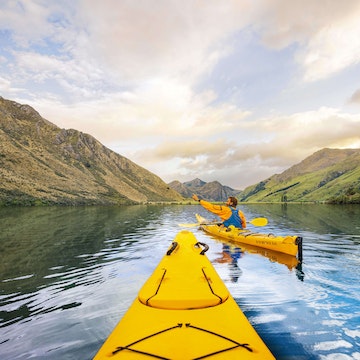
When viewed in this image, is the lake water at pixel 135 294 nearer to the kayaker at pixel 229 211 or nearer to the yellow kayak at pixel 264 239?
the yellow kayak at pixel 264 239

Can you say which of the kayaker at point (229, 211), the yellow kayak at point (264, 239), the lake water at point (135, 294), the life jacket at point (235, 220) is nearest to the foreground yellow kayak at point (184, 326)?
the lake water at point (135, 294)

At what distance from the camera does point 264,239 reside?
58.3 ft

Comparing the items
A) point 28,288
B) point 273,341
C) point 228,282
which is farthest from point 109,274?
point 273,341

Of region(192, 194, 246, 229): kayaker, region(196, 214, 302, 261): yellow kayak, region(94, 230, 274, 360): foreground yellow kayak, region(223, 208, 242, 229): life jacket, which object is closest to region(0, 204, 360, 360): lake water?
region(196, 214, 302, 261): yellow kayak

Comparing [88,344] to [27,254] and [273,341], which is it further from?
[27,254]

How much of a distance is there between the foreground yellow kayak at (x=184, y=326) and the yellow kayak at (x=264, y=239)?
9.81m

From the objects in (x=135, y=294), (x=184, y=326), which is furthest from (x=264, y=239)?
(x=184, y=326)

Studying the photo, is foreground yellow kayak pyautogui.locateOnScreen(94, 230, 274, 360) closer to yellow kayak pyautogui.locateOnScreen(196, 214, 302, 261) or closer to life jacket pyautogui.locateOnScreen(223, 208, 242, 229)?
yellow kayak pyautogui.locateOnScreen(196, 214, 302, 261)

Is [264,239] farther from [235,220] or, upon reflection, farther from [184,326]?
[184,326]

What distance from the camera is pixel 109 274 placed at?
1327 centimetres

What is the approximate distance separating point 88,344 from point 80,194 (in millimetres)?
176785

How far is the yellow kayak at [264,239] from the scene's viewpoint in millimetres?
15430

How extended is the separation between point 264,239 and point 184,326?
14367 mm

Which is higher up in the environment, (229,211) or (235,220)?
(229,211)
